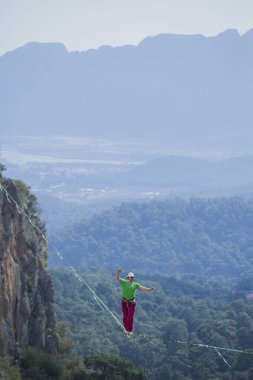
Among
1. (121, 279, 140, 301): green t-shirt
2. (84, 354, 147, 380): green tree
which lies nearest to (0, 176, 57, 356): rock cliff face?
(84, 354, 147, 380): green tree

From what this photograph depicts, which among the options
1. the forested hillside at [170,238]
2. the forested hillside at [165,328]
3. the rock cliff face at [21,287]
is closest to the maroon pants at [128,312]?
the rock cliff face at [21,287]

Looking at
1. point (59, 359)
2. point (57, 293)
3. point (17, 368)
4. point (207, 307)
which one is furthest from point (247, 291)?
point (17, 368)

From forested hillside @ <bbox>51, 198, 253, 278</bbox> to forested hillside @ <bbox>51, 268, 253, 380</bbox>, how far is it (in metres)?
51.6

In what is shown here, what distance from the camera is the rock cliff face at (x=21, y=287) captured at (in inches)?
1022

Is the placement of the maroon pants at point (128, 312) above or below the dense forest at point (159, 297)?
above

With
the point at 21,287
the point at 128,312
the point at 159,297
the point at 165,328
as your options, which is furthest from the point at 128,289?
the point at 159,297

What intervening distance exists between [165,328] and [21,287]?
3995cm

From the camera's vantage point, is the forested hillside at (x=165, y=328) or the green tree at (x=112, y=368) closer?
the green tree at (x=112, y=368)

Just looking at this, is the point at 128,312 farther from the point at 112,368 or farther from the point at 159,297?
the point at 159,297

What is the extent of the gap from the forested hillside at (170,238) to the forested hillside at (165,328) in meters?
51.6

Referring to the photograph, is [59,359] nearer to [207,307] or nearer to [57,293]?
[57,293]

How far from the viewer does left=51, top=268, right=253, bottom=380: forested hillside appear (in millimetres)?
50281

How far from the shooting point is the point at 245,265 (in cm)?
14762

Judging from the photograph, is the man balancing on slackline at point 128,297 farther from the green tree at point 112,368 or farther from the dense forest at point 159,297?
the green tree at point 112,368
